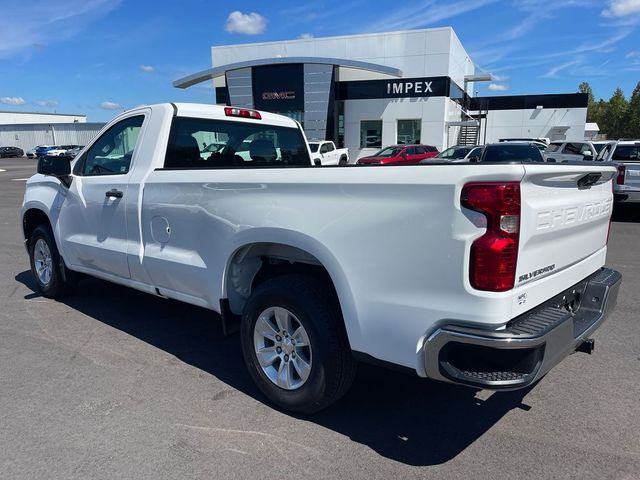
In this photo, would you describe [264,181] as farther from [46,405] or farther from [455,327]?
[46,405]

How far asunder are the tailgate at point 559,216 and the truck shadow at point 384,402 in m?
1.14

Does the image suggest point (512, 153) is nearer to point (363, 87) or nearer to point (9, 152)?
point (363, 87)

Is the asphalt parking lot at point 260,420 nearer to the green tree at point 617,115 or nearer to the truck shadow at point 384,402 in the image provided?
the truck shadow at point 384,402

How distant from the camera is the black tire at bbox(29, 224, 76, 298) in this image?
5.45 metres

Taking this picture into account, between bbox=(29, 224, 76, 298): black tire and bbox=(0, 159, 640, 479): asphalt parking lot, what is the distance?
95 centimetres

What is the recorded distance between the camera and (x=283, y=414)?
3287 millimetres

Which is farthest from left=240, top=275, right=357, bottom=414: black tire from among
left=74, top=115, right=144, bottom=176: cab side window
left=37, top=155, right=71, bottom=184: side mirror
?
left=37, top=155, right=71, bottom=184: side mirror

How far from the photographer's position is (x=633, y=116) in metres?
58.8

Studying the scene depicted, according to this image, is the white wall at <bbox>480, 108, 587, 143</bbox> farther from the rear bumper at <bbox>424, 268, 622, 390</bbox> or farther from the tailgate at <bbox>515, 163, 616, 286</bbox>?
the rear bumper at <bbox>424, 268, 622, 390</bbox>

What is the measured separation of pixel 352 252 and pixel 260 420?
134 cm

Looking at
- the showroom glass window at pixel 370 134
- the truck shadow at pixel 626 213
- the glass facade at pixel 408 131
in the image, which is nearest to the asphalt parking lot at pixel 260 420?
the truck shadow at pixel 626 213

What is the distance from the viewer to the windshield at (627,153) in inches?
478

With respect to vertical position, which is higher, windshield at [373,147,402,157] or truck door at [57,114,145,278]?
truck door at [57,114,145,278]

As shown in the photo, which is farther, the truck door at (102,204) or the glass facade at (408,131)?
the glass facade at (408,131)
